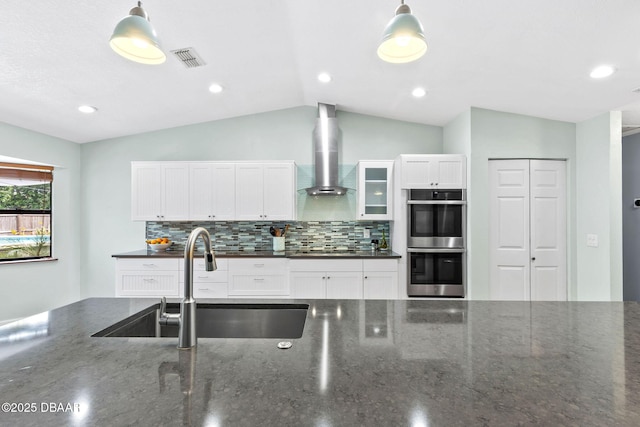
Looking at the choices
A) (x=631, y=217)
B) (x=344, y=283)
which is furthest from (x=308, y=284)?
(x=631, y=217)

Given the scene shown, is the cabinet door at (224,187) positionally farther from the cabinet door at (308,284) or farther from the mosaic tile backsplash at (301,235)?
the cabinet door at (308,284)

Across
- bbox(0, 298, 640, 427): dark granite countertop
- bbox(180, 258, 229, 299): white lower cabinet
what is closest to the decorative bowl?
bbox(180, 258, 229, 299): white lower cabinet

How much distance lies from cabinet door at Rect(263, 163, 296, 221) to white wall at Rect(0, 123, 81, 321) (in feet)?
8.90

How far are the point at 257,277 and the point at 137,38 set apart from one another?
2.93m

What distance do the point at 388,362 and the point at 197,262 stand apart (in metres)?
3.43

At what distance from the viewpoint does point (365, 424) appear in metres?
0.65

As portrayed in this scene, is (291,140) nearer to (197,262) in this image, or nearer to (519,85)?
(197,262)

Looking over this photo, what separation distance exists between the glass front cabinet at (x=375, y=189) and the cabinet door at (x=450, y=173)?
58 cm

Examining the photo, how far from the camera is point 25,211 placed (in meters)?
4.27

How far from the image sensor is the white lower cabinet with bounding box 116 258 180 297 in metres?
3.89

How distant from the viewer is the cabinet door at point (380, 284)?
3.76 m

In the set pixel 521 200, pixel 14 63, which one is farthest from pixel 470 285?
pixel 14 63

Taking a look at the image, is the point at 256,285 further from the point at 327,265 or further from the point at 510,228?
the point at 510,228

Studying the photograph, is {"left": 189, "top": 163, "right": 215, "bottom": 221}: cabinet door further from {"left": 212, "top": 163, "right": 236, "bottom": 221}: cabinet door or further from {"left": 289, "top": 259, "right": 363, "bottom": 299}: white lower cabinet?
{"left": 289, "top": 259, "right": 363, "bottom": 299}: white lower cabinet
